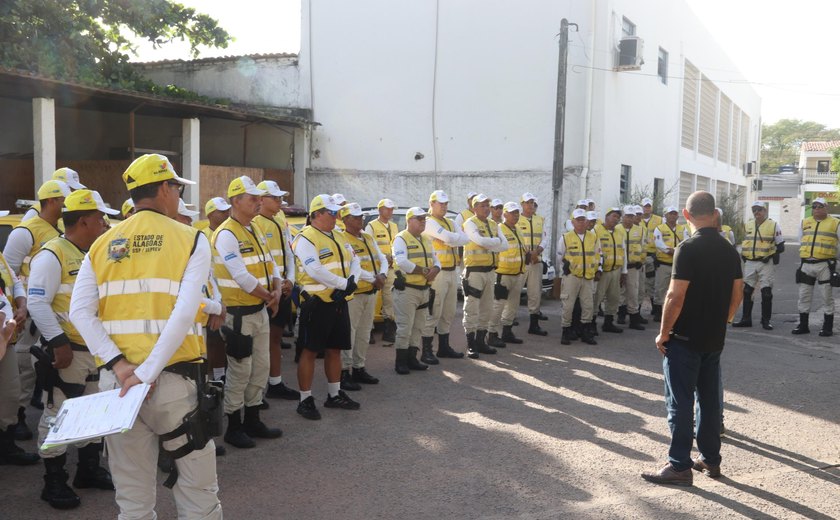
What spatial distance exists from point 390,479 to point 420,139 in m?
13.2

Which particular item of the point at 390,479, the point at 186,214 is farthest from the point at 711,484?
the point at 186,214

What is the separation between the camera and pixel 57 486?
4.52m

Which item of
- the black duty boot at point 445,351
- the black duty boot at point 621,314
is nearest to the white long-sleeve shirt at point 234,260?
the black duty boot at point 445,351

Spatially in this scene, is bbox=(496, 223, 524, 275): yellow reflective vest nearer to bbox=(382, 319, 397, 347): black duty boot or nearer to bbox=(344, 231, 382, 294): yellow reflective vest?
bbox=(382, 319, 397, 347): black duty boot

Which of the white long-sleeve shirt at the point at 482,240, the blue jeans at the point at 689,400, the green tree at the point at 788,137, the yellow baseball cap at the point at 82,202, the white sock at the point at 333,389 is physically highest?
the green tree at the point at 788,137

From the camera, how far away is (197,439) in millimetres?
3240

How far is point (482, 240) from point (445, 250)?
0.54m

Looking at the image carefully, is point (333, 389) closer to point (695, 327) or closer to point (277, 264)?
point (277, 264)

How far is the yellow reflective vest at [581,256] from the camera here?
33.3 ft

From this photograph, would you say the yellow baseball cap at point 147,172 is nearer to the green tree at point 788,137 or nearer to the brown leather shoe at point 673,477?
the brown leather shoe at point 673,477

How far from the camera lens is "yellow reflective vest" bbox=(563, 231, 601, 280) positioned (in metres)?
10.1

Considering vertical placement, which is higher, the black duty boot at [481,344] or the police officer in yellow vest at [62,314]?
the police officer in yellow vest at [62,314]

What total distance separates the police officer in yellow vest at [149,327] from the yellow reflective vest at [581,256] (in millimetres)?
7595

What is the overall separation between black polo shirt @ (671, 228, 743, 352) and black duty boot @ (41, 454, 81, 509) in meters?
4.28
